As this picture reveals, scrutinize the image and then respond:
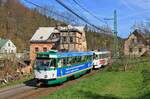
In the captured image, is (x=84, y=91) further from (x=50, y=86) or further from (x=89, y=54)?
(x=89, y=54)

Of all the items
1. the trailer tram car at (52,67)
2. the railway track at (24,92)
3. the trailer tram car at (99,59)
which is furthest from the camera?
the trailer tram car at (99,59)

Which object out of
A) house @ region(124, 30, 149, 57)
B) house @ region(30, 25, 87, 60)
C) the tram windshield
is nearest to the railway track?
the tram windshield

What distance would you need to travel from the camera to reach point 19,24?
12875cm

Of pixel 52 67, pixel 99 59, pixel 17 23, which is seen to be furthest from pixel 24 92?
pixel 17 23

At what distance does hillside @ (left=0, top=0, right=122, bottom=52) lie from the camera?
114144mm

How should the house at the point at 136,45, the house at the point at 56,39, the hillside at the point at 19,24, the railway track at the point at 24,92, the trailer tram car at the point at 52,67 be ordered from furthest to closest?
the hillside at the point at 19,24
the house at the point at 136,45
the house at the point at 56,39
the trailer tram car at the point at 52,67
the railway track at the point at 24,92

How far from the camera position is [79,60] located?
128 ft

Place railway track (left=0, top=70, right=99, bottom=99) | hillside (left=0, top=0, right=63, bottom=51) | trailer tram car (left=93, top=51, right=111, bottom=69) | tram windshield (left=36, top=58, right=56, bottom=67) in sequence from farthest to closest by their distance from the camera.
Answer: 1. hillside (left=0, top=0, right=63, bottom=51)
2. trailer tram car (left=93, top=51, right=111, bottom=69)
3. tram windshield (left=36, top=58, right=56, bottom=67)
4. railway track (left=0, top=70, right=99, bottom=99)

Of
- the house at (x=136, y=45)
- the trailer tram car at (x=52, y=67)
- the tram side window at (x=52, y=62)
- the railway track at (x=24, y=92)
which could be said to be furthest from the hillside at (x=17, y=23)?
the railway track at (x=24, y=92)

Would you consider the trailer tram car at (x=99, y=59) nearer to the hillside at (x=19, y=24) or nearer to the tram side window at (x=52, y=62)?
the tram side window at (x=52, y=62)

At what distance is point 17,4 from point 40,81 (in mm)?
94795

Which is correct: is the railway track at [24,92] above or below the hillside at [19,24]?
below

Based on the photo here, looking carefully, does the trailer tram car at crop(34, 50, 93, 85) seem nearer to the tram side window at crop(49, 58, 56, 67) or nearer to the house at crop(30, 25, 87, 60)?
the tram side window at crop(49, 58, 56, 67)

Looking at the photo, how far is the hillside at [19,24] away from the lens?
114144mm
